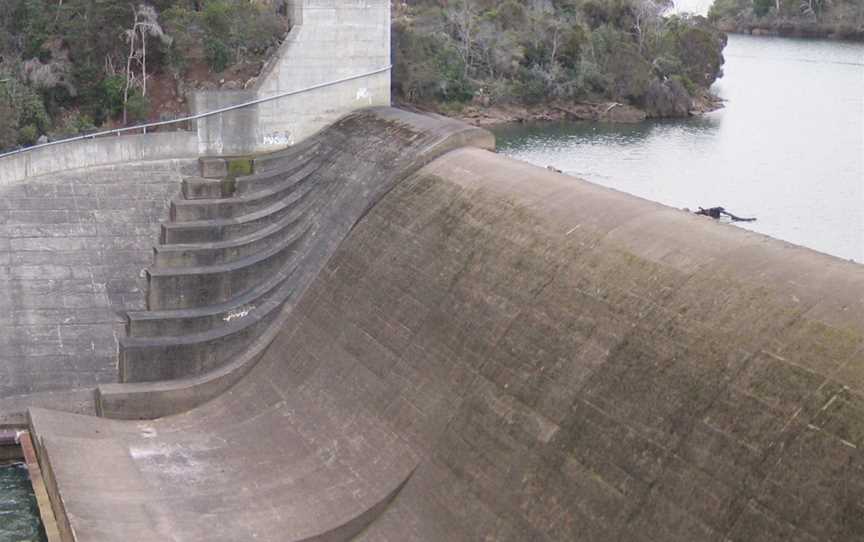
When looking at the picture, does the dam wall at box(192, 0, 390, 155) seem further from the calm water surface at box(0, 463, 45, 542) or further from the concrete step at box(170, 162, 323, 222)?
the calm water surface at box(0, 463, 45, 542)

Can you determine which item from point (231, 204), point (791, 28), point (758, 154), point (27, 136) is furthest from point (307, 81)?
point (791, 28)

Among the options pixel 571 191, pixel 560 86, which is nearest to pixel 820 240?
pixel 571 191

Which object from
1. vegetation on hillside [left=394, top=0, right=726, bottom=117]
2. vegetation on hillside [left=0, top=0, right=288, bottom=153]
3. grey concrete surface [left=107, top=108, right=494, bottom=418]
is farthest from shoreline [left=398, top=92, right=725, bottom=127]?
grey concrete surface [left=107, top=108, right=494, bottom=418]

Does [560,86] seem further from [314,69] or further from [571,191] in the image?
[571,191]

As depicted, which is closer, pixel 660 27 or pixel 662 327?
pixel 662 327

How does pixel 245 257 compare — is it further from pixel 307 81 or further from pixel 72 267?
pixel 307 81

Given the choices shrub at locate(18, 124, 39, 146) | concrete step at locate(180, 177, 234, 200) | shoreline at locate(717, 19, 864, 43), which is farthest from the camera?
shoreline at locate(717, 19, 864, 43)
